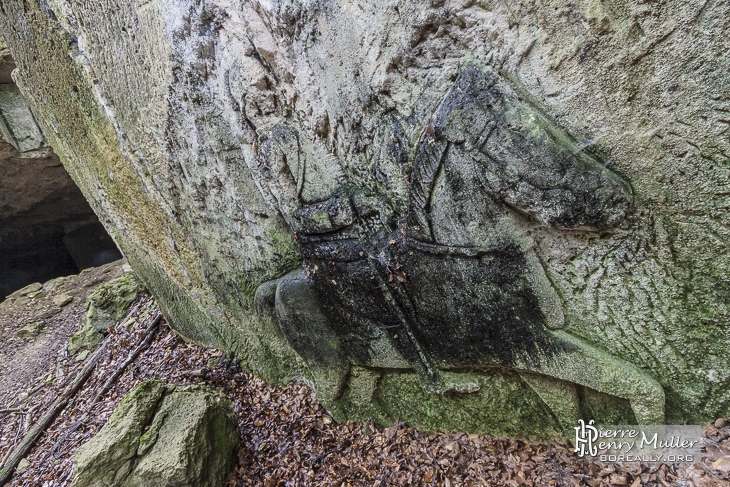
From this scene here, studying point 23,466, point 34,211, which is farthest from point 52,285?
point 23,466

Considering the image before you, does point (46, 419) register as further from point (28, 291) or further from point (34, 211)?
point (34, 211)

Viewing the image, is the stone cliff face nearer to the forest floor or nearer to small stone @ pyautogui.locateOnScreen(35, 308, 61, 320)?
the forest floor

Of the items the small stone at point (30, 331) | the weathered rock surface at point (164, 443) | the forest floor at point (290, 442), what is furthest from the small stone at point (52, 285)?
the weathered rock surface at point (164, 443)

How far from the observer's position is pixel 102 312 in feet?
17.3

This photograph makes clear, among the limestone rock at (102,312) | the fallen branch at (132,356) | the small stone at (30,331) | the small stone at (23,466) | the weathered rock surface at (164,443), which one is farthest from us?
the small stone at (30,331)

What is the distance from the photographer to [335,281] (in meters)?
2.37

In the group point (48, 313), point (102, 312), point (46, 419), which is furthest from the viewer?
point (48, 313)

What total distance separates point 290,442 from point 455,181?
2.50m

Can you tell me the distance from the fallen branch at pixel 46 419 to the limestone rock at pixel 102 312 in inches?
14.2

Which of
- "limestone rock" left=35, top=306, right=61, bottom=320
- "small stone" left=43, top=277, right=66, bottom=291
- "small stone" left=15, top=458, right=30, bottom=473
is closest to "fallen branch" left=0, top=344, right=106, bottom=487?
"small stone" left=15, top=458, right=30, bottom=473

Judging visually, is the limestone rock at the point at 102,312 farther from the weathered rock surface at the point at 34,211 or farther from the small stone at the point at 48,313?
the weathered rock surface at the point at 34,211

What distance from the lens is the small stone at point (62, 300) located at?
7.34 meters

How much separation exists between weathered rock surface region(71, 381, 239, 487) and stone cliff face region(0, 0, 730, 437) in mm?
834

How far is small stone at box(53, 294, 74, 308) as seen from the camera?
734 centimetres
